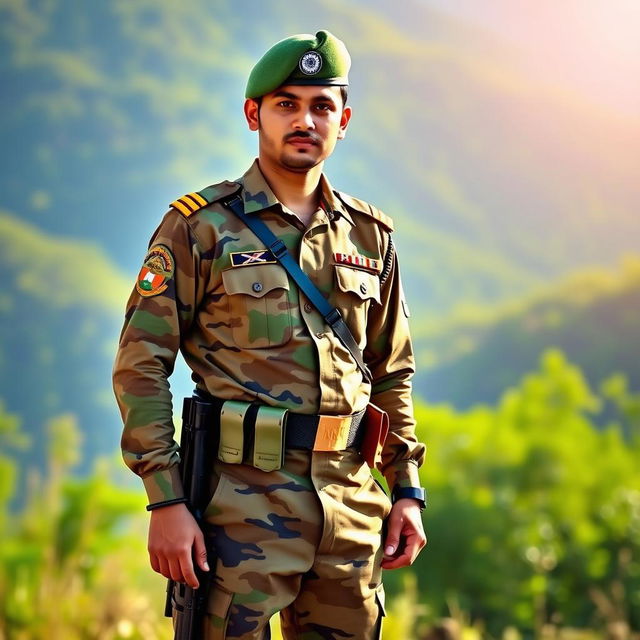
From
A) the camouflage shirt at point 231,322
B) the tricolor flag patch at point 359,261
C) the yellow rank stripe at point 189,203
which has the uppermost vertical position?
the yellow rank stripe at point 189,203

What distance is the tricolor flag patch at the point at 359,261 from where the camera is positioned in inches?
84.5

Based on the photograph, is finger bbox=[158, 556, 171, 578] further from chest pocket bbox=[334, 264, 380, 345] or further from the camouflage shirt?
chest pocket bbox=[334, 264, 380, 345]

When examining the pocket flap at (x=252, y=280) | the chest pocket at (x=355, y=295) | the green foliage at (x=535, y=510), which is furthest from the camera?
the green foliage at (x=535, y=510)

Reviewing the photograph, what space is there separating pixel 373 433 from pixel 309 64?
2.60 feet

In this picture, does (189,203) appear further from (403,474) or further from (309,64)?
(403,474)

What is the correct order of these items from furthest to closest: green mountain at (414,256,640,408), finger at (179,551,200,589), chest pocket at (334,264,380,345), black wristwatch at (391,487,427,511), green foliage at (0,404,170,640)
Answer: green mountain at (414,256,640,408)
green foliage at (0,404,170,640)
black wristwatch at (391,487,427,511)
chest pocket at (334,264,380,345)
finger at (179,551,200,589)

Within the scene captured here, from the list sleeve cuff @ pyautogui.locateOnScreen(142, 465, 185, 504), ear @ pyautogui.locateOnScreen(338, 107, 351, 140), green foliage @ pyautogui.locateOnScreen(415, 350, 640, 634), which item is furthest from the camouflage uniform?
green foliage @ pyautogui.locateOnScreen(415, 350, 640, 634)

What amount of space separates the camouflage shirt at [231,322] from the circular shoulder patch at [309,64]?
9.1 inches

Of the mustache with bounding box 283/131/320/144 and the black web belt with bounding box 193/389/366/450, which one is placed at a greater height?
the mustache with bounding box 283/131/320/144

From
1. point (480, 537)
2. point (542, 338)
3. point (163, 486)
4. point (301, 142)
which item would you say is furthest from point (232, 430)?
Result: point (542, 338)

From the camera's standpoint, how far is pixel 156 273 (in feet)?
6.57

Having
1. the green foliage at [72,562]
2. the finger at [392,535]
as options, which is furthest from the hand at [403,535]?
the green foliage at [72,562]

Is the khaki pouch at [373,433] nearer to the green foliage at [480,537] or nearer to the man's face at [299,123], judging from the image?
the man's face at [299,123]

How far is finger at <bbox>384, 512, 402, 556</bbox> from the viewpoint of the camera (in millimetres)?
2178
